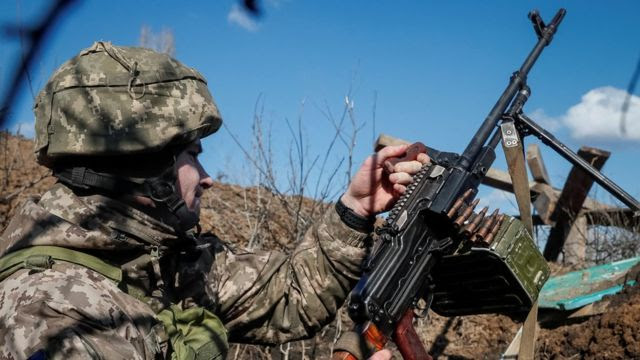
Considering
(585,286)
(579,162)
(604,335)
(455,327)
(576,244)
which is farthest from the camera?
Result: (576,244)

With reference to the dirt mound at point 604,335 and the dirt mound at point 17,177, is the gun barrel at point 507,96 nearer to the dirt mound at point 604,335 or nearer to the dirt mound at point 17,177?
the dirt mound at point 604,335

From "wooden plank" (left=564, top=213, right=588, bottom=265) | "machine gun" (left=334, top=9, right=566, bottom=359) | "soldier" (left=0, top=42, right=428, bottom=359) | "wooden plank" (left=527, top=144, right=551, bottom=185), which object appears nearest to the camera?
"soldier" (left=0, top=42, right=428, bottom=359)

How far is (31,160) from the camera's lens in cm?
1168

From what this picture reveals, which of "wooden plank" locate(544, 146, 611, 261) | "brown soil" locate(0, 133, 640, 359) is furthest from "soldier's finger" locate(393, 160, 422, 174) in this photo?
"wooden plank" locate(544, 146, 611, 261)

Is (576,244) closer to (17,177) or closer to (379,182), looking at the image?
(379,182)

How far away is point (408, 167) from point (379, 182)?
0.15m

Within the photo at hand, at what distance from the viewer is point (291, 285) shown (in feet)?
10.5

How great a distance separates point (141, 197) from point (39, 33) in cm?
212

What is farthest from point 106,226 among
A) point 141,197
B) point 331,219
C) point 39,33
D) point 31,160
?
point 31,160

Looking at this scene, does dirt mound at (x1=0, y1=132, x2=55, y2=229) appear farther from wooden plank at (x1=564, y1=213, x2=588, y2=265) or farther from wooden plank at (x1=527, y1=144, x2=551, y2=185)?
wooden plank at (x1=564, y1=213, x2=588, y2=265)

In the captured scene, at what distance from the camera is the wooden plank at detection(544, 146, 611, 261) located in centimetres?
817

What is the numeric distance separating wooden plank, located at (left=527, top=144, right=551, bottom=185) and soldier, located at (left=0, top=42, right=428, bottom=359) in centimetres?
613

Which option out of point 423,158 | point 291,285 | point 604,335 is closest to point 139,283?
point 291,285

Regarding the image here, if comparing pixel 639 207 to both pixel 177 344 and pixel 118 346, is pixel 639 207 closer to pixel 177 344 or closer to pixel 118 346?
pixel 177 344
